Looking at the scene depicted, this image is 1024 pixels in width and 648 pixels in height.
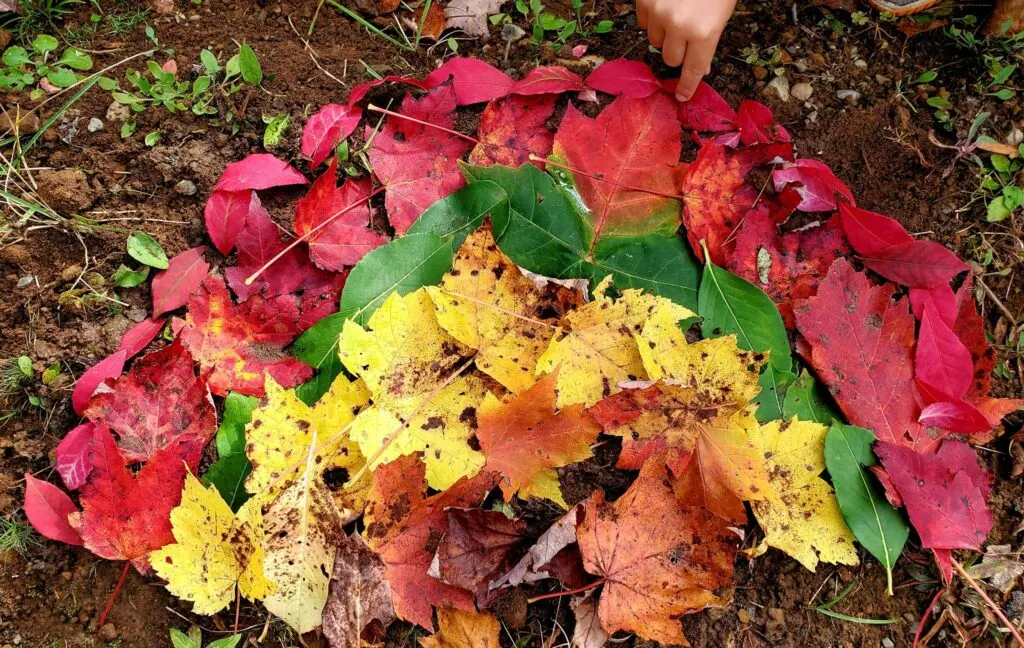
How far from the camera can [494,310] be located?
1.43 m

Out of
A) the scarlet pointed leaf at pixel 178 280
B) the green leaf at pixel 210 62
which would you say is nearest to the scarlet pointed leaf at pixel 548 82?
the green leaf at pixel 210 62

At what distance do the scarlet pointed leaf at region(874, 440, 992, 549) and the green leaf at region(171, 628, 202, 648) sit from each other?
4.76 feet

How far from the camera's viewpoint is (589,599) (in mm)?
1402

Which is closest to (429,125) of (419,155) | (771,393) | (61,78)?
(419,155)

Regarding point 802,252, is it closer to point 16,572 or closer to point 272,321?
point 272,321

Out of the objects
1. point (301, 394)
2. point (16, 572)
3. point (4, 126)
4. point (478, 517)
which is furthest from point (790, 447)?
point (4, 126)

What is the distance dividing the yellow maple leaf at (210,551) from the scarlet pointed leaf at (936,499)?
1.28 m

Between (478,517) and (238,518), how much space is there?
47 cm

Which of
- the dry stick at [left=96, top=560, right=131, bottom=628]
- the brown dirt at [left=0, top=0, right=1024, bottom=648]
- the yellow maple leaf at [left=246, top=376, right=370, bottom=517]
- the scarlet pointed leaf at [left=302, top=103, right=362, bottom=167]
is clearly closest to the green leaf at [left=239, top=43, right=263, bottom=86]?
the brown dirt at [left=0, top=0, right=1024, bottom=648]

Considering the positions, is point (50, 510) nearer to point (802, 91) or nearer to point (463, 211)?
point (463, 211)

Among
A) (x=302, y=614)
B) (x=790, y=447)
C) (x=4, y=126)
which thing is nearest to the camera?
(x=302, y=614)

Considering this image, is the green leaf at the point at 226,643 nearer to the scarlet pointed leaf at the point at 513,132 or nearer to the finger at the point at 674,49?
the scarlet pointed leaf at the point at 513,132

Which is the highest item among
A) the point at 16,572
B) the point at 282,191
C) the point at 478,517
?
the point at 282,191

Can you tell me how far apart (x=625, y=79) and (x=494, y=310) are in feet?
2.07
